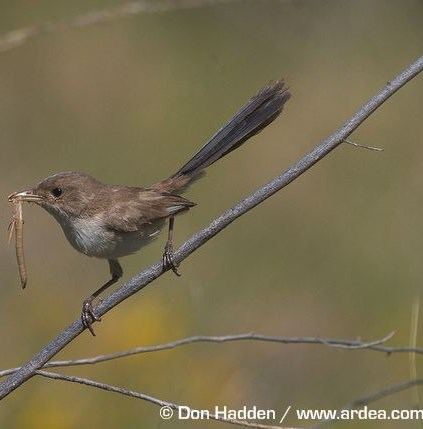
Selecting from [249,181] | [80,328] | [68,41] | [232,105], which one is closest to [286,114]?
[232,105]

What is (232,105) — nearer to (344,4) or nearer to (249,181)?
(249,181)

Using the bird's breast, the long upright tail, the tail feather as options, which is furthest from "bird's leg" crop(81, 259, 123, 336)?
the tail feather

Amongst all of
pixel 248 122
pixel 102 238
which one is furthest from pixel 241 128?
pixel 102 238

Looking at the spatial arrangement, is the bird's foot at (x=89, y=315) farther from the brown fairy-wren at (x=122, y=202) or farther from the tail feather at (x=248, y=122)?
the tail feather at (x=248, y=122)

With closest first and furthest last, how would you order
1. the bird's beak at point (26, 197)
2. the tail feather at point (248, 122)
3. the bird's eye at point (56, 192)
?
1. the tail feather at point (248, 122)
2. the bird's beak at point (26, 197)
3. the bird's eye at point (56, 192)

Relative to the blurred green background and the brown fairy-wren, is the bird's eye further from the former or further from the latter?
the blurred green background

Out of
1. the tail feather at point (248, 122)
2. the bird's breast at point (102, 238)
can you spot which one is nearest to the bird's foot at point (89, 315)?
the bird's breast at point (102, 238)

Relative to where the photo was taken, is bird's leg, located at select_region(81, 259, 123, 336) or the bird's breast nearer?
bird's leg, located at select_region(81, 259, 123, 336)

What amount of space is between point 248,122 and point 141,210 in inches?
23.7

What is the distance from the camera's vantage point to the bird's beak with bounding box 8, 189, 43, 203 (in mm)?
4039

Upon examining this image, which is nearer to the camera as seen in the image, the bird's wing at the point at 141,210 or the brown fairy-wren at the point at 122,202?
the brown fairy-wren at the point at 122,202

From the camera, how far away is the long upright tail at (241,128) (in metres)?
3.88

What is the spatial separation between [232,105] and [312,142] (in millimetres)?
1102

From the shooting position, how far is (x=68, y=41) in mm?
11258
